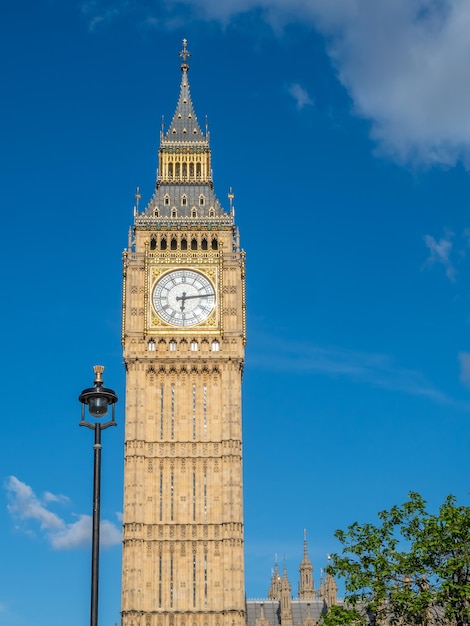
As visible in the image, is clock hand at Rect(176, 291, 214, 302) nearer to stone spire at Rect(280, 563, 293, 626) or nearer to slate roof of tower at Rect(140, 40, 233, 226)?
slate roof of tower at Rect(140, 40, 233, 226)

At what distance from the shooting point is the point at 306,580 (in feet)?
302

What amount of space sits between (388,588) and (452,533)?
2968mm

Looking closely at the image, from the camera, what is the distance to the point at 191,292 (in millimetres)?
85062

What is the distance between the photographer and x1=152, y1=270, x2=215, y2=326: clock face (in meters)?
84.5

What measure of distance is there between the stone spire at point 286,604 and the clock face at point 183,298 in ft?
64.0

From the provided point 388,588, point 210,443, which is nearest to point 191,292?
point 210,443

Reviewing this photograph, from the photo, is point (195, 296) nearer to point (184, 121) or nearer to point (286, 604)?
point (184, 121)

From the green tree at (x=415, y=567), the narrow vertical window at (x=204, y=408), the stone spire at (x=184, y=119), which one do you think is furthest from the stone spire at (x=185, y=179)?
the green tree at (x=415, y=567)

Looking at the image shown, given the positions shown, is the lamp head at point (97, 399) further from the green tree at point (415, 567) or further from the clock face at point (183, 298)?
the clock face at point (183, 298)

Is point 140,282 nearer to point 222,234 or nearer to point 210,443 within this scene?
point 222,234

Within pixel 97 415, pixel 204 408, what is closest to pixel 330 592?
pixel 204 408

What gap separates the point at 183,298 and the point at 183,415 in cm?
841

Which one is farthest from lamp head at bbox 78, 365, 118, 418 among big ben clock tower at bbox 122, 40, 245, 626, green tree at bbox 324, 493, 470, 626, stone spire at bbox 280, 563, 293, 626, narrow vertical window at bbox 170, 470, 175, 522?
stone spire at bbox 280, 563, 293, 626

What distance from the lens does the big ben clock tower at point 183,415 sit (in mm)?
78312
